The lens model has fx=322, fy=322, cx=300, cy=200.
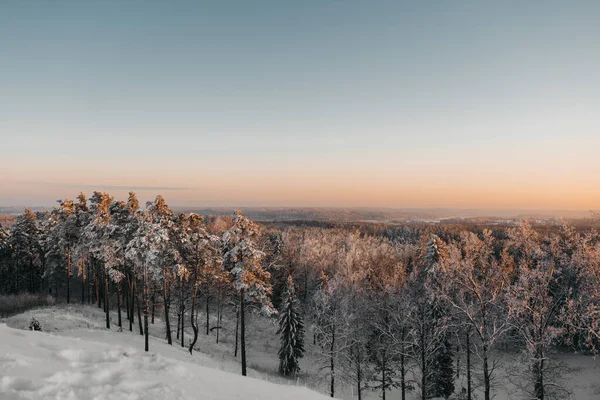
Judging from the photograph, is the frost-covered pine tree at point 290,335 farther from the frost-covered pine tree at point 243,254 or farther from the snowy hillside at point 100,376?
the snowy hillside at point 100,376

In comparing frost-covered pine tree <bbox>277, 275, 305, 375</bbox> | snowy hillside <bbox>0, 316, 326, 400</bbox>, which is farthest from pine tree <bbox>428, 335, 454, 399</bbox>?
snowy hillside <bbox>0, 316, 326, 400</bbox>

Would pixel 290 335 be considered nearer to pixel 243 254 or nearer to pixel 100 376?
pixel 243 254

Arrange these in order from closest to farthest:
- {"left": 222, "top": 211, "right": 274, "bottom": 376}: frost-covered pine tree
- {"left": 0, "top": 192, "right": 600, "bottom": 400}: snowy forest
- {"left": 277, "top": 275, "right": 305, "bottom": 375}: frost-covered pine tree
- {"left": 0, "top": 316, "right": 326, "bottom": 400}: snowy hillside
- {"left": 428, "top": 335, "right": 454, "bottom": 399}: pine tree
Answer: {"left": 0, "top": 316, "right": 326, "bottom": 400}: snowy hillside < {"left": 0, "top": 192, "right": 600, "bottom": 400}: snowy forest < {"left": 222, "top": 211, "right": 274, "bottom": 376}: frost-covered pine tree < {"left": 428, "top": 335, "right": 454, "bottom": 399}: pine tree < {"left": 277, "top": 275, "right": 305, "bottom": 375}: frost-covered pine tree

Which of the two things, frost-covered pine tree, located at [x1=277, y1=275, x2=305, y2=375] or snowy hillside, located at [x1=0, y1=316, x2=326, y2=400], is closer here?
snowy hillside, located at [x1=0, y1=316, x2=326, y2=400]

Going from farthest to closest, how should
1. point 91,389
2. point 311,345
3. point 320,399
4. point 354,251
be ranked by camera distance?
1. point 354,251
2. point 311,345
3. point 320,399
4. point 91,389

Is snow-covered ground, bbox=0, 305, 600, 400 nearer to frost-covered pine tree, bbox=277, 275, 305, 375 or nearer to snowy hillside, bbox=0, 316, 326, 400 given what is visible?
snowy hillside, bbox=0, 316, 326, 400

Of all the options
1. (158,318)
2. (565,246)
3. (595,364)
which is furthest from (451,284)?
(595,364)

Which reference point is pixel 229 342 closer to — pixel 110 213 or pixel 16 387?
pixel 110 213
